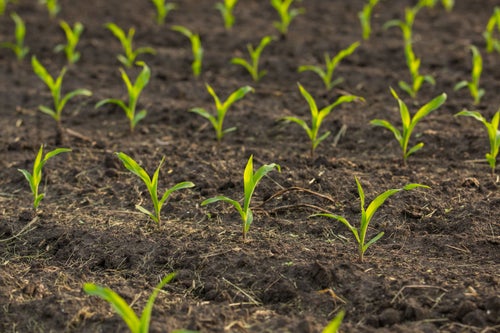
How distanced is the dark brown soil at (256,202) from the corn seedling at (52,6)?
578mm

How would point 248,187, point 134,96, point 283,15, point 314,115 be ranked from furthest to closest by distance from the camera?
point 283,15 < point 134,96 < point 314,115 < point 248,187

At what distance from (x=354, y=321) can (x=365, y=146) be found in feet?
6.25

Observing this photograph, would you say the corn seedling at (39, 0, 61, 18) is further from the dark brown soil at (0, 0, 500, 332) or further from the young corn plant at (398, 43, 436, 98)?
the young corn plant at (398, 43, 436, 98)

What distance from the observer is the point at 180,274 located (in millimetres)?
3281

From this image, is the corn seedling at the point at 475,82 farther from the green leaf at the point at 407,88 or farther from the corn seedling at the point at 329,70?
the corn seedling at the point at 329,70

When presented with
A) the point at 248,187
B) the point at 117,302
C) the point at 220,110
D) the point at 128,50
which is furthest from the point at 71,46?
the point at 117,302

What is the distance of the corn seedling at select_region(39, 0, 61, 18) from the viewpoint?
7.06 m

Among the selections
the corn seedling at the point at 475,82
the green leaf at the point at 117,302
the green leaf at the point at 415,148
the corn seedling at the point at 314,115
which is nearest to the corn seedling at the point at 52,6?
the corn seedling at the point at 314,115

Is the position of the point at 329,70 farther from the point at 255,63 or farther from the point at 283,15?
the point at 283,15

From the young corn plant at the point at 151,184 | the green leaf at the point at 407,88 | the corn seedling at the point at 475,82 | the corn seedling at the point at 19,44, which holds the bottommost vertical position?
the corn seedling at the point at 19,44

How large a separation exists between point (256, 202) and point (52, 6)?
396 centimetres

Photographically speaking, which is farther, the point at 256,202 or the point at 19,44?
the point at 19,44

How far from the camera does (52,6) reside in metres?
7.08

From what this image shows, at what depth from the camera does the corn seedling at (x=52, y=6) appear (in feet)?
23.2
